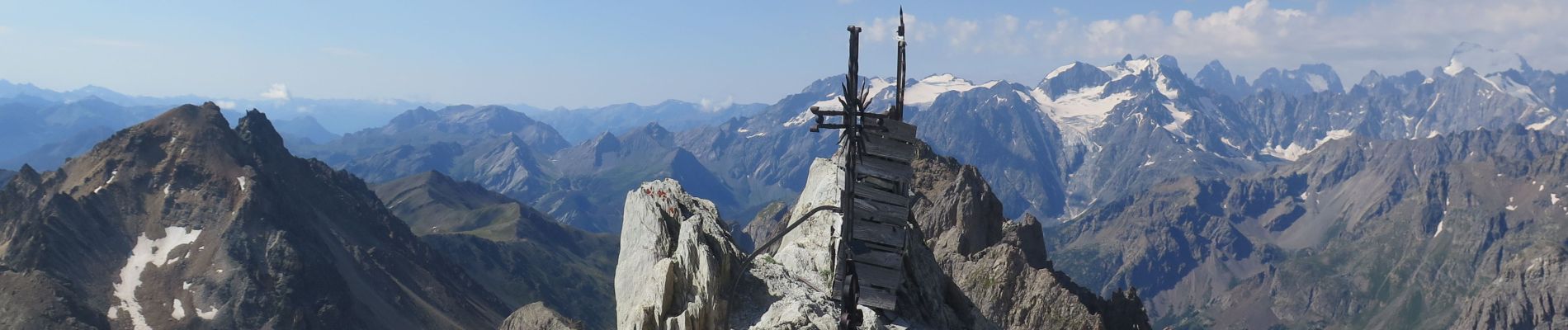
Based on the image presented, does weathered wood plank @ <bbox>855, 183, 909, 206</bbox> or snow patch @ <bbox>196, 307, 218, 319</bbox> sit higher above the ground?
weathered wood plank @ <bbox>855, 183, 909, 206</bbox>

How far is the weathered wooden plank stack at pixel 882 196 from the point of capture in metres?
13.2

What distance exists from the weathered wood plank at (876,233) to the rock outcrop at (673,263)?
4377mm

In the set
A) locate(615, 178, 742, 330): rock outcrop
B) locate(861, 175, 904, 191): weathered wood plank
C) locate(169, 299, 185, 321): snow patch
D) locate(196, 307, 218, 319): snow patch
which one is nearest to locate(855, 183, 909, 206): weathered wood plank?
locate(861, 175, 904, 191): weathered wood plank

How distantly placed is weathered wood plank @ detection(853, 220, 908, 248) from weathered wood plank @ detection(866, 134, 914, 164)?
36.1 inches

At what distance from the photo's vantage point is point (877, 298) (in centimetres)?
1440

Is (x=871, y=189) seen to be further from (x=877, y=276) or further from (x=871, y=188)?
(x=877, y=276)

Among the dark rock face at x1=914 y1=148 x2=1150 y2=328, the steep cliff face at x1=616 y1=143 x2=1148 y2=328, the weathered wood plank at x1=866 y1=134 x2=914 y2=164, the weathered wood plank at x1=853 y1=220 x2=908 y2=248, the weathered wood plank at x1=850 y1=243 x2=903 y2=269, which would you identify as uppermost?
the weathered wood plank at x1=866 y1=134 x2=914 y2=164

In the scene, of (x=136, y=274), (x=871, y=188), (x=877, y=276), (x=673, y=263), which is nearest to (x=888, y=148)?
(x=871, y=188)

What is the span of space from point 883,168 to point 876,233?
0.88 meters

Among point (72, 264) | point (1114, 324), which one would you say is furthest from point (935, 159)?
point (72, 264)

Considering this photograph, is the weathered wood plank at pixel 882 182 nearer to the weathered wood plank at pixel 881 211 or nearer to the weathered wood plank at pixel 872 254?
the weathered wood plank at pixel 881 211

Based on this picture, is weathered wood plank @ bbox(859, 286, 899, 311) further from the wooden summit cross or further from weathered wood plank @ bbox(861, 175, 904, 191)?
weathered wood plank @ bbox(861, 175, 904, 191)

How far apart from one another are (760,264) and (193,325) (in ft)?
638

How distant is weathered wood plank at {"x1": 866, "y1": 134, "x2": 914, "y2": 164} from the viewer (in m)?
13.2
